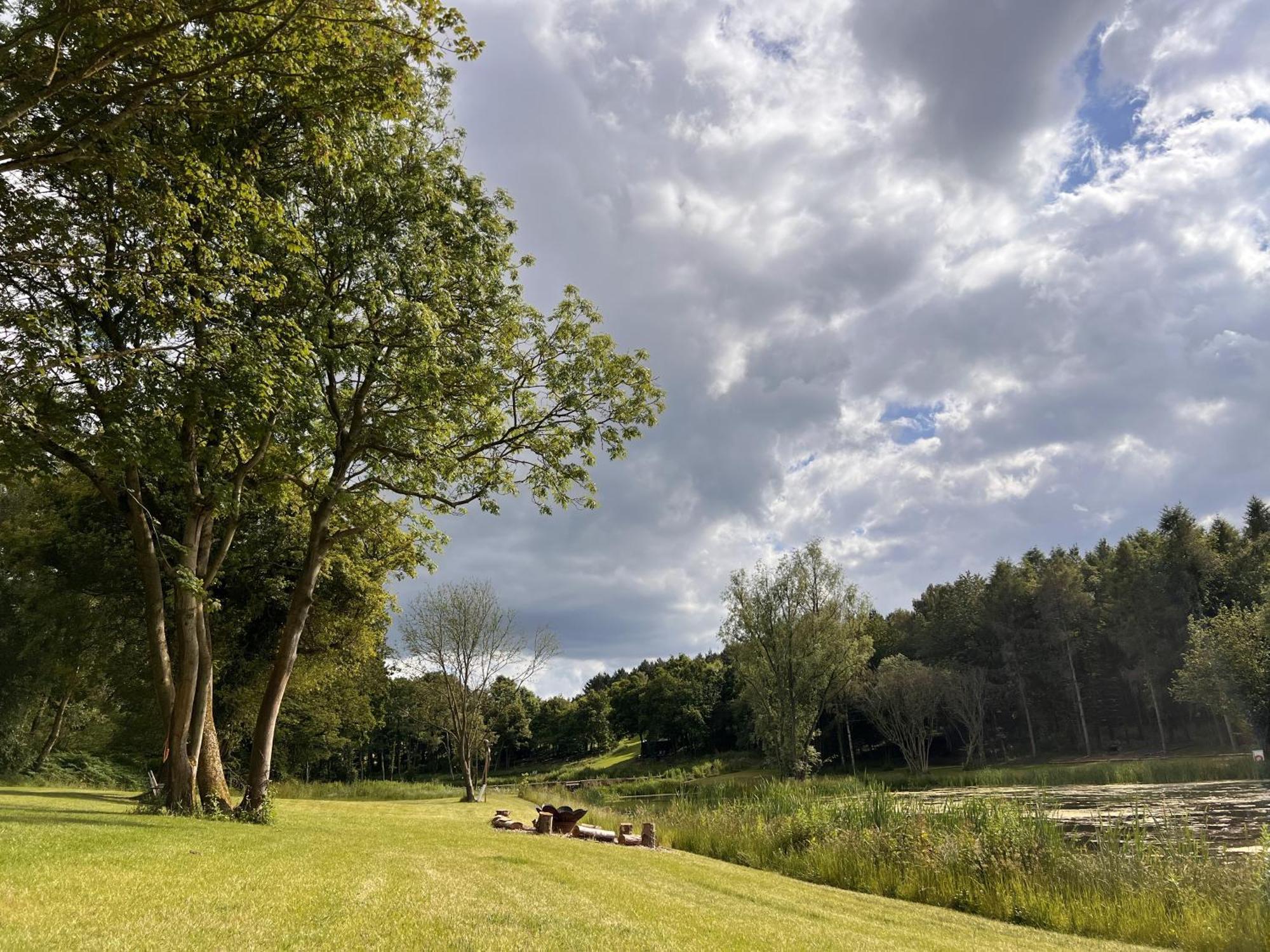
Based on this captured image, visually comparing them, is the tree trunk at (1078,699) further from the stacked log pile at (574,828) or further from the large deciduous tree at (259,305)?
the large deciduous tree at (259,305)

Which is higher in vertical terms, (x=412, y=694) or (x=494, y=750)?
(x=412, y=694)

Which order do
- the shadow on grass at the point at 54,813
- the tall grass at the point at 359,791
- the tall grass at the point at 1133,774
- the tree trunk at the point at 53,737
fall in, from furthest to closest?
the tree trunk at the point at 53,737
the tall grass at the point at 1133,774
the tall grass at the point at 359,791
the shadow on grass at the point at 54,813

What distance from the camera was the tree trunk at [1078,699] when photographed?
57.1m

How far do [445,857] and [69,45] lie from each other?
42.3 feet

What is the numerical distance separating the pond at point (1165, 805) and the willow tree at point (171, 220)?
16.5 metres

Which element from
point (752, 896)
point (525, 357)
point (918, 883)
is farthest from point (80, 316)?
point (918, 883)

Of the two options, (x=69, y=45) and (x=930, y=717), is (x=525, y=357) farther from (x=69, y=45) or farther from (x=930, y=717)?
(x=930, y=717)

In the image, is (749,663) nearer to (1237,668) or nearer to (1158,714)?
(1237,668)

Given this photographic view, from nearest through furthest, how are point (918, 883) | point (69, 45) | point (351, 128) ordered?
point (69, 45), point (351, 128), point (918, 883)

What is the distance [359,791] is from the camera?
3238 cm

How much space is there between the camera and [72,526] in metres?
21.3

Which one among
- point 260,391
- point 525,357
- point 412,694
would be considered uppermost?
point 525,357

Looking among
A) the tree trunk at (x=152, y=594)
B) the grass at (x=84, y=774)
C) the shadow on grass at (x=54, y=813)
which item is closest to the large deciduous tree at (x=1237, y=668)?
the tree trunk at (x=152, y=594)

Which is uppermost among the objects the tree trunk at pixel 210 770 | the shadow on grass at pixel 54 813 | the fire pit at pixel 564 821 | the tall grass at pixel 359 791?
the tree trunk at pixel 210 770
